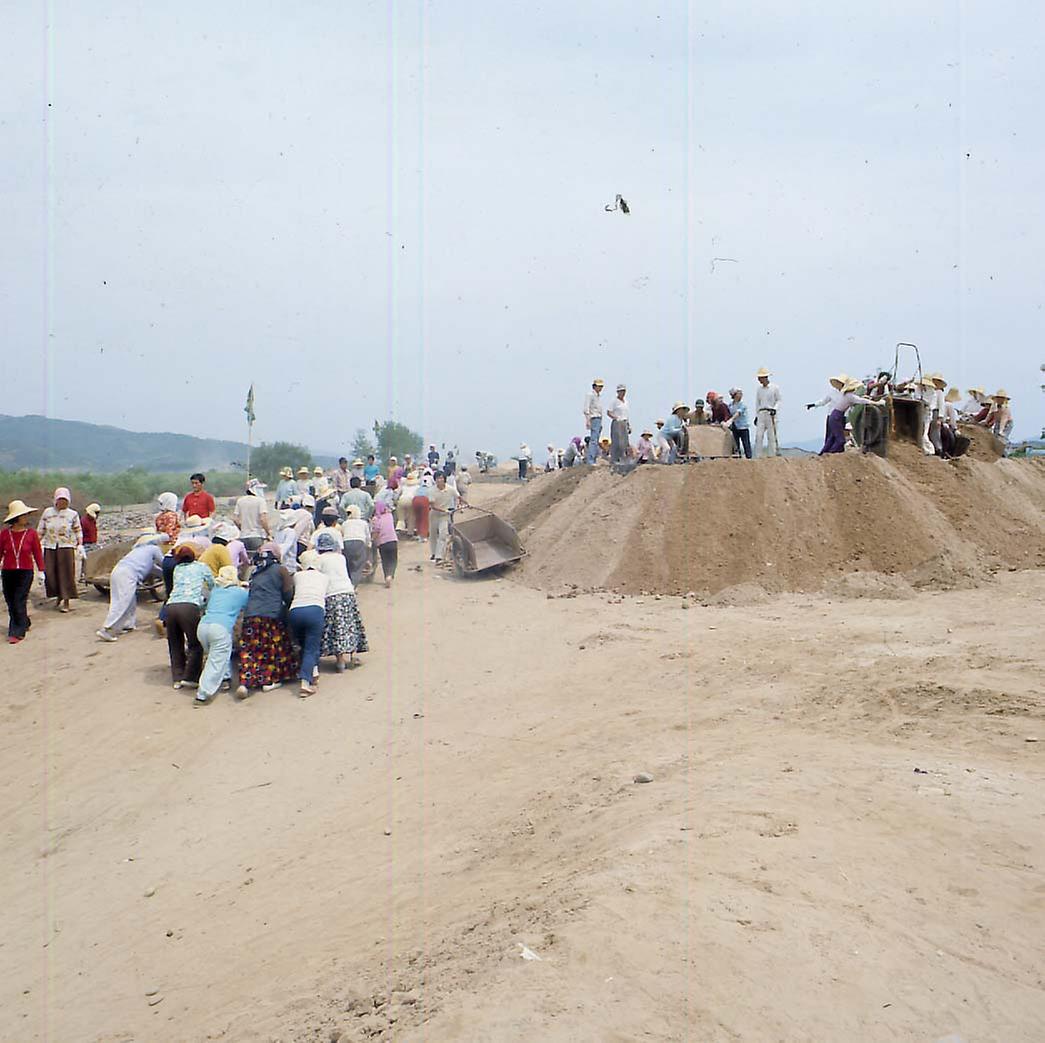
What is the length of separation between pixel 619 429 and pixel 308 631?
32.0 ft

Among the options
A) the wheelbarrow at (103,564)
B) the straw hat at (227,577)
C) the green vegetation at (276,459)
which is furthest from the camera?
the green vegetation at (276,459)

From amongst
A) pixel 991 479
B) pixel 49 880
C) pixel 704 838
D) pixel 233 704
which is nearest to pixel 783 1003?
pixel 704 838

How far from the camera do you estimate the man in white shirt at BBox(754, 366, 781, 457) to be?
16.7 meters

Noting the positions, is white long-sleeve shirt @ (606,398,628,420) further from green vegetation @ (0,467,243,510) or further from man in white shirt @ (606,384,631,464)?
green vegetation @ (0,467,243,510)

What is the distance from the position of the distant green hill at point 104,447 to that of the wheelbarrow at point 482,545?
48587mm

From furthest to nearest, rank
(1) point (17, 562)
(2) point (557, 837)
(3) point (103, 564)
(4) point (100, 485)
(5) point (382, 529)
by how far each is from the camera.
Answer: (4) point (100, 485), (3) point (103, 564), (5) point (382, 529), (1) point (17, 562), (2) point (557, 837)

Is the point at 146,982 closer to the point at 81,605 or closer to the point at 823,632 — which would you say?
the point at 823,632

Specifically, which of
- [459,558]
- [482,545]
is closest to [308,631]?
[459,558]

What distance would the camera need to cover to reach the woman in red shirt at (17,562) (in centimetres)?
1234

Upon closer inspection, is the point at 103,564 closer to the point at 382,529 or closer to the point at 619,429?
the point at 382,529

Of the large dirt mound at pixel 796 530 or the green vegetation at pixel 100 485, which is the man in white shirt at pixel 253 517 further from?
the green vegetation at pixel 100 485

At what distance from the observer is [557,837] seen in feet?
19.4

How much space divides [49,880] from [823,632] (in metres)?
7.79

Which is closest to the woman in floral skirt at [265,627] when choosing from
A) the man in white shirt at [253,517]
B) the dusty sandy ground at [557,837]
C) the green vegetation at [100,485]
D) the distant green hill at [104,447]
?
the dusty sandy ground at [557,837]
